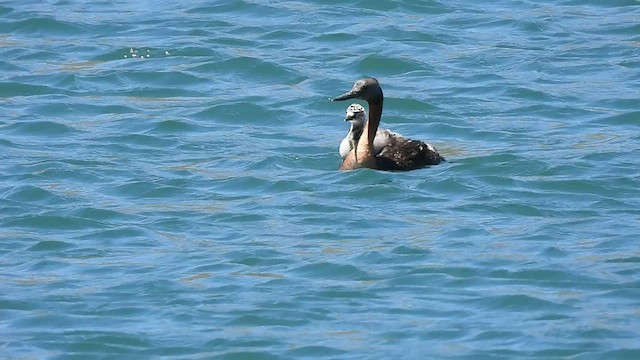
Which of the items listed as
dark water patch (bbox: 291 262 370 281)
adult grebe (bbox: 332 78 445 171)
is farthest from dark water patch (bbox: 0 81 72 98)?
dark water patch (bbox: 291 262 370 281)

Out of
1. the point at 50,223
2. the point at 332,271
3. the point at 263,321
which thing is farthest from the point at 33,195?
the point at 263,321

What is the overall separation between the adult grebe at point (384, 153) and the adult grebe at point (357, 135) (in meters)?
0.04

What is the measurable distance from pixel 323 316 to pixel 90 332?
133 centimetres

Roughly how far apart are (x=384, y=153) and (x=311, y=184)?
82cm

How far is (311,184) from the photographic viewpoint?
43.8ft

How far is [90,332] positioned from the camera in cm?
984

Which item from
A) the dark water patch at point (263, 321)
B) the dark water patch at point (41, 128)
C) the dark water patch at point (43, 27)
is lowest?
the dark water patch at point (41, 128)

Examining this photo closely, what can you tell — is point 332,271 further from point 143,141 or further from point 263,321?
point 143,141

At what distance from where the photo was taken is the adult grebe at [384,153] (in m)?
13.6

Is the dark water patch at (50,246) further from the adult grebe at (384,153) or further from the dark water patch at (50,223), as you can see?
the adult grebe at (384,153)

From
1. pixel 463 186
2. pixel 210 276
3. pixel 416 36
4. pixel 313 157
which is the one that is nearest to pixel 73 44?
pixel 416 36

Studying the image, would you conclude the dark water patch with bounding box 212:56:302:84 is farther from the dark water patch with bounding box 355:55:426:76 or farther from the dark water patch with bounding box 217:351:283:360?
the dark water patch with bounding box 217:351:283:360

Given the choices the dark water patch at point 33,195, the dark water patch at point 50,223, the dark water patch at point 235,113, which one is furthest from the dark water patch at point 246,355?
the dark water patch at point 235,113

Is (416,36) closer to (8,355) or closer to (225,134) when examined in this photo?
(225,134)
